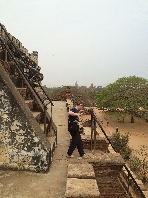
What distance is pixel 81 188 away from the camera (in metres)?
2.88

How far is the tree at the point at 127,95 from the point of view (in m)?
26.5

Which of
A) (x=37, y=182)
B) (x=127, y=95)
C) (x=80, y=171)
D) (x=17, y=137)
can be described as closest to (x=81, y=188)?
(x=80, y=171)

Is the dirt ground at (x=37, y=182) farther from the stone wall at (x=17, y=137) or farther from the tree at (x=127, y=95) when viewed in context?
the tree at (x=127, y=95)

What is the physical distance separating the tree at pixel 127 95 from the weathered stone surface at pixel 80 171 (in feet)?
77.3

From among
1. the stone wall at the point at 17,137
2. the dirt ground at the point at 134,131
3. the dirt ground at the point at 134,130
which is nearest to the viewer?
the stone wall at the point at 17,137

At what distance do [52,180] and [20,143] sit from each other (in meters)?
0.82

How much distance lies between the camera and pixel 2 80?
11.8 ft

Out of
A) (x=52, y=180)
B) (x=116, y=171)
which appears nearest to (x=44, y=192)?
(x=52, y=180)

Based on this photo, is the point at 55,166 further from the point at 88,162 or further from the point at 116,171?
the point at 116,171

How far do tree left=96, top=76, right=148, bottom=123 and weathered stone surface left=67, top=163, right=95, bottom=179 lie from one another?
23563mm

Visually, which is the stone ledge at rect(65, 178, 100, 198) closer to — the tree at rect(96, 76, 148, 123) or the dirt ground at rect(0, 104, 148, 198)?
the dirt ground at rect(0, 104, 148, 198)

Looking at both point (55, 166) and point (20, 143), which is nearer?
point (20, 143)

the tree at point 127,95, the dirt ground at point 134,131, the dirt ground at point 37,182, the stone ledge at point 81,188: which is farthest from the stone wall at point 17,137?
the tree at point 127,95

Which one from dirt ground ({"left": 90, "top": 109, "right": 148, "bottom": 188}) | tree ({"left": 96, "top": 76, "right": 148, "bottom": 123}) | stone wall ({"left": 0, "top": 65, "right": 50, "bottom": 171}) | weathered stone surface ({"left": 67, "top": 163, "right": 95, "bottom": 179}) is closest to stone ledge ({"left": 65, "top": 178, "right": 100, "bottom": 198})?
weathered stone surface ({"left": 67, "top": 163, "right": 95, "bottom": 179})
